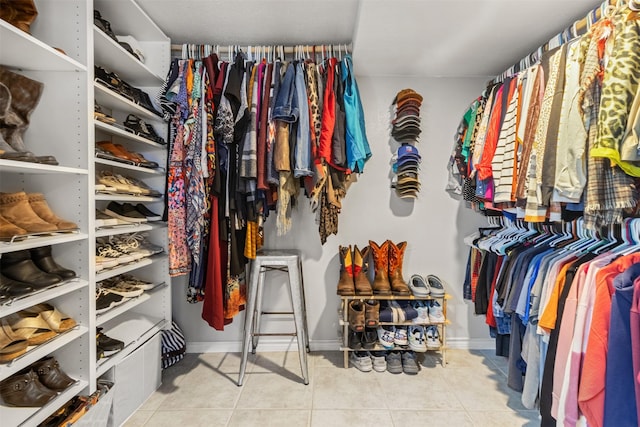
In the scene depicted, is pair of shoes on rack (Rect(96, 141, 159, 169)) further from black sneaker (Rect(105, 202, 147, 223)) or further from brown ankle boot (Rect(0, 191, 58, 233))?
brown ankle boot (Rect(0, 191, 58, 233))

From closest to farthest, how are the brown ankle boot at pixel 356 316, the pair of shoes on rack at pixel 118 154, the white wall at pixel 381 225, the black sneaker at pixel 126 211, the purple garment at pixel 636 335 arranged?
the purple garment at pixel 636 335 → the pair of shoes on rack at pixel 118 154 → the black sneaker at pixel 126 211 → the brown ankle boot at pixel 356 316 → the white wall at pixel 381 225

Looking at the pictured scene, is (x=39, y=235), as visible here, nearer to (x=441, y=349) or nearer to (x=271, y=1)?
(x=271, y=1)

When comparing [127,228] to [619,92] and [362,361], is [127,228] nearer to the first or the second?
[362,361]

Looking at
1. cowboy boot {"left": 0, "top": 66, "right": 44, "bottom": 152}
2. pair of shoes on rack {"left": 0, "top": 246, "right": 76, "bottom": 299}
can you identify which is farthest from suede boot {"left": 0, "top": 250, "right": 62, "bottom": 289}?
cowboy boot {"left": 0, "top": 66, "right": 44, "bottom": 152}

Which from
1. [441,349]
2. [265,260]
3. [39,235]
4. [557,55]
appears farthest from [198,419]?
[557,55]

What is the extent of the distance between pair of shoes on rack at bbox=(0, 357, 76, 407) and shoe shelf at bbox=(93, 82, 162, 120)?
116 centimetres

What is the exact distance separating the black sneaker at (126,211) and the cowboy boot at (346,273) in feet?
3.96

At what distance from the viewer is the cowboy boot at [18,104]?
3.85ft

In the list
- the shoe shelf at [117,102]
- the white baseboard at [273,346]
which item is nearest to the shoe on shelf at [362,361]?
the white baseboard at [273,346]

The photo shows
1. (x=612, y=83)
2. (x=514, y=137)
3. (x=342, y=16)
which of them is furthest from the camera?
(x=342, y=16)

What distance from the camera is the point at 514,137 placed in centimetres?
152

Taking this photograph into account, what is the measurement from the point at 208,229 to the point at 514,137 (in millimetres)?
1678

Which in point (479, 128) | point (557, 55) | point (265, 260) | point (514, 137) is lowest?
point (265, 260)

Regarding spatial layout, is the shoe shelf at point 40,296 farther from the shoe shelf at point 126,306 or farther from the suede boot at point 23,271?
the shoe shelf at point 126,306
